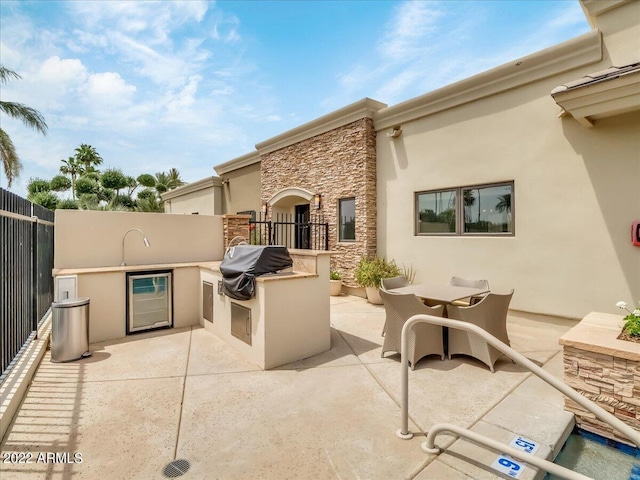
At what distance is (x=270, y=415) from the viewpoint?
10.6ft

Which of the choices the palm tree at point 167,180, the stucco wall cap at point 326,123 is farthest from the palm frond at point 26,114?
the palm tree at point 167,180

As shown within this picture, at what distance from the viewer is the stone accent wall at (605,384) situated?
110 inches

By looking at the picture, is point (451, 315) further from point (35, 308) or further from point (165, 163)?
point (165, 163)

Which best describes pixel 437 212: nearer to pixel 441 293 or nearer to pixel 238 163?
pixel 441 293

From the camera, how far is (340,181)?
33.1 ft

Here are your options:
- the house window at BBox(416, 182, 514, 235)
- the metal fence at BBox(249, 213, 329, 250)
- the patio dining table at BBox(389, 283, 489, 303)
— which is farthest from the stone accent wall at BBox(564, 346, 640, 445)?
the metal fence at BBox(249, 213, 329, 250)

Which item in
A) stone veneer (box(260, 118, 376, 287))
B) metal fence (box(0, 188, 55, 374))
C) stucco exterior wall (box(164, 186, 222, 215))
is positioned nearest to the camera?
metal fence (box(0, 188, 55, 374))

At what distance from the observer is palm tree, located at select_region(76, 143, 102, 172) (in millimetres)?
37875

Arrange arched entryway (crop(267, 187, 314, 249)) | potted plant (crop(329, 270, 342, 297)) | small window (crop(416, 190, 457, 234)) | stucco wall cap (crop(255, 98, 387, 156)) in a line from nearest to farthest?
small window (crop(416, 190, 457, 234)) < stucco wall cap (crop(255, 98, 387, 156)) < potted plant (crop(329, 270, 342, 297)) < arched entryway (crop(267, 187, 314, 249))

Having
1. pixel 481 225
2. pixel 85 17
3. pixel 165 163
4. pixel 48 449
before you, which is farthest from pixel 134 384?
pixel 165 163

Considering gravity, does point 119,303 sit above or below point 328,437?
above

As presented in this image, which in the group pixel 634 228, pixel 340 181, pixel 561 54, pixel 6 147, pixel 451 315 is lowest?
pixel 451 315

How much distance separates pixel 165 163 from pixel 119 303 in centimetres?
3684

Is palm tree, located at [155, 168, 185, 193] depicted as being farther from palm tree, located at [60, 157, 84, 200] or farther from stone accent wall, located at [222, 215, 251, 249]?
stone accent wall, located at [222, 215, 251, 249]
